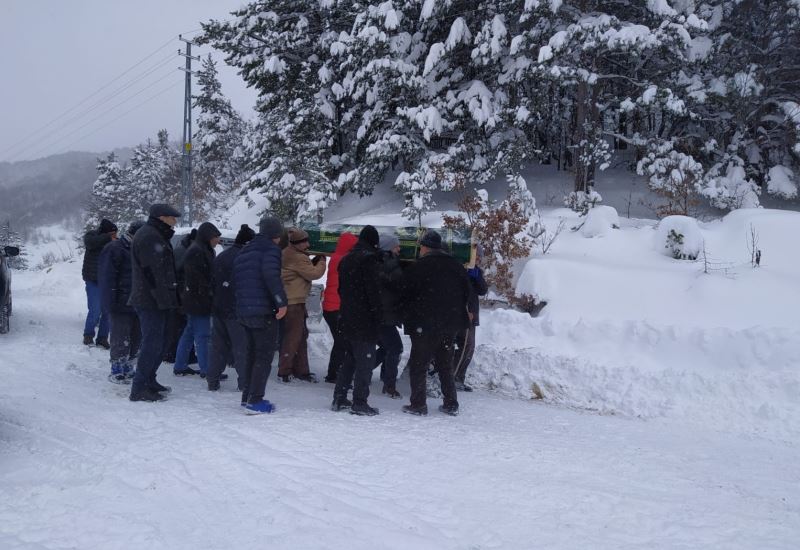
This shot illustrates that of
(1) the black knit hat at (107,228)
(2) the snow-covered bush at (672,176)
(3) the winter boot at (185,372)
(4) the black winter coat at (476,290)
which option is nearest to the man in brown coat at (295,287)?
(3) the winter boot at (185,372)

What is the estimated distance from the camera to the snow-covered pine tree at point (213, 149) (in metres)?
38.7

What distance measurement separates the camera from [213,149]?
126ft

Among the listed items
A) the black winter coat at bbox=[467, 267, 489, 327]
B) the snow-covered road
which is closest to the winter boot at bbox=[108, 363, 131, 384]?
the snow-covered road

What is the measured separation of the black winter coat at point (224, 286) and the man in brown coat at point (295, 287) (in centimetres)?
80

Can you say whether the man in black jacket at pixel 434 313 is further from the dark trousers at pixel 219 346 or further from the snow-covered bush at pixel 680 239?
the snow-covered bush at pixel 680 239

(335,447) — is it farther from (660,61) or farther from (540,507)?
(660,61)

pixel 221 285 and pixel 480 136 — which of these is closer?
pixel 221 285

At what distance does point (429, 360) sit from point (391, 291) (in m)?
0.84

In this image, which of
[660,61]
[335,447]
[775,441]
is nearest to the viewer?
[335,447]

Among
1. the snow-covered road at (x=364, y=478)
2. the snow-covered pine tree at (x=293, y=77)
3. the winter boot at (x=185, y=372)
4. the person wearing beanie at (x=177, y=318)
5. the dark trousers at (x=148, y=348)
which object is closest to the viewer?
the snow-covered road at (x=364, y=478)

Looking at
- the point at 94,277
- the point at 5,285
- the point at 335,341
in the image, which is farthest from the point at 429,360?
the point at 94,277

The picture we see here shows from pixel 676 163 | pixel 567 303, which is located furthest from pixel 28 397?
pixel 676 163

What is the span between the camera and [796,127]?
12.7m

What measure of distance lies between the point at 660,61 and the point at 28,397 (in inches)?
611
